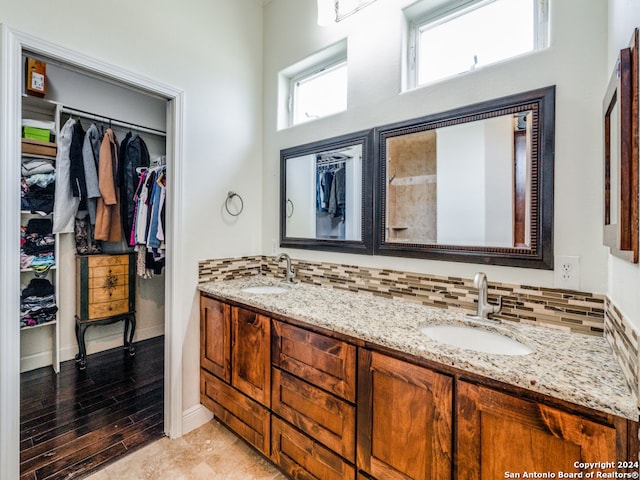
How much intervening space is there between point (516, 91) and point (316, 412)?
64.1 inches

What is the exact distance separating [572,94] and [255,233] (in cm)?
198

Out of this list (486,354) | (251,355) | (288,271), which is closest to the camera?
(486,354)

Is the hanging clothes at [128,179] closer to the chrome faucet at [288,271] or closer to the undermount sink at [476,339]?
the chrome faucet at [288,271]

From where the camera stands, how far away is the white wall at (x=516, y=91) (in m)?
1.15

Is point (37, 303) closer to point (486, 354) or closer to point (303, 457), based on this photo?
point (303, 457)

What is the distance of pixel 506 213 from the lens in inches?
Answer: 53.0

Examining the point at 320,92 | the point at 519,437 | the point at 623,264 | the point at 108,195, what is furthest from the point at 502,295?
the point at 108,195

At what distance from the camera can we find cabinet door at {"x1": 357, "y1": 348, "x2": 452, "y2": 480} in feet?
3.13

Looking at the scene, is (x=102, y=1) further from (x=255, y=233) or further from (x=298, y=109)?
(x=255, y=233)

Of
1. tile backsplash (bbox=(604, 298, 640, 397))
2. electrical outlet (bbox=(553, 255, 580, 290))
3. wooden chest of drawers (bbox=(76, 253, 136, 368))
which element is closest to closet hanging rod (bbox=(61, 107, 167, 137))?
wooden chest of drawers (bbox=(76, 253, 136, 368))

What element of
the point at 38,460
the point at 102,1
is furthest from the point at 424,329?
the point at 102,1

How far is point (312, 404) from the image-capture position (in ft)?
4.37

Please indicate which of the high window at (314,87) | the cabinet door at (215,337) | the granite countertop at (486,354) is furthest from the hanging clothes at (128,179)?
the granite countertop at (486,354)

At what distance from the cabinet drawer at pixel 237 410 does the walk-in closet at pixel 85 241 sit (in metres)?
0.42
